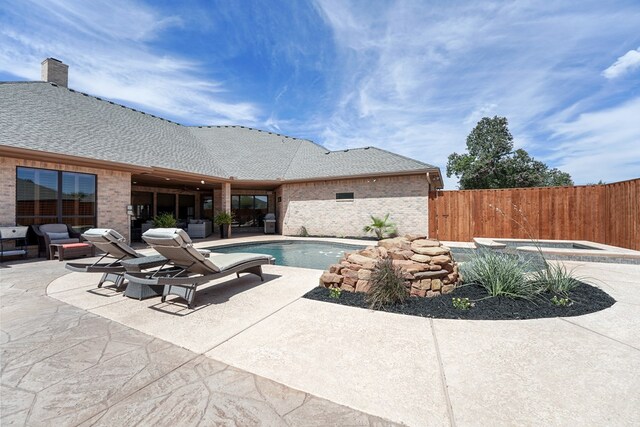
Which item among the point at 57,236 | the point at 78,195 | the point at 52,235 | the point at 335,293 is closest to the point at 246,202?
the point at 78,195

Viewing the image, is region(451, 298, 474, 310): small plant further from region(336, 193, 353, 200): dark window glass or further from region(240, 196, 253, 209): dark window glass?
region(240, 196, 253, 209): dark window glass

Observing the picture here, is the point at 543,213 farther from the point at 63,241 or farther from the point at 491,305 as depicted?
the point at 63,241

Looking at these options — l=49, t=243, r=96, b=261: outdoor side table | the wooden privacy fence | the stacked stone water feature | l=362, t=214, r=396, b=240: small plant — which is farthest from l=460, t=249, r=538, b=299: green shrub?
l=49, t=243, r=96, b=261: outdoor side table

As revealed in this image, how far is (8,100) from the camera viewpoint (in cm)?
1052

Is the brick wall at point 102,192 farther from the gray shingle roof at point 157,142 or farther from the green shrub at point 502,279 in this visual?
the green shrub at point 502,279

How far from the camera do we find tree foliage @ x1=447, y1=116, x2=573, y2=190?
1205 inches

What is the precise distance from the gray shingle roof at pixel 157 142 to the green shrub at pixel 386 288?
9882 mm

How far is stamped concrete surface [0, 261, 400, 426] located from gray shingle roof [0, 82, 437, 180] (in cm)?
886

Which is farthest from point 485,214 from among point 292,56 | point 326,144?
point 326,144

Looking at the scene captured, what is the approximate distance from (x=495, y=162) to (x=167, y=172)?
33.9 meters

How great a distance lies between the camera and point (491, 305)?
3.95m

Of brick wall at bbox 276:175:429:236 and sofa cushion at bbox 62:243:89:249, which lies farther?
brick wall at bbox 276:175:429:236

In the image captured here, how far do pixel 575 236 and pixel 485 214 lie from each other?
317 centimetres

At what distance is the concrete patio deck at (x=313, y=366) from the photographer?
74.9 inches
